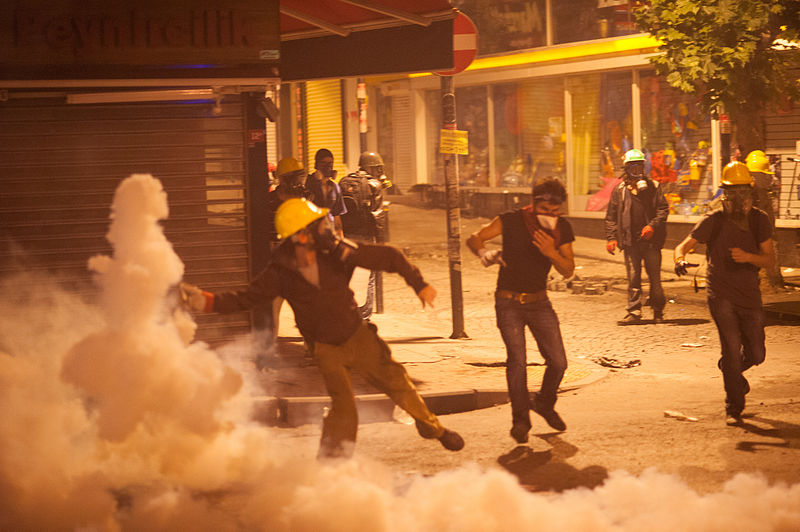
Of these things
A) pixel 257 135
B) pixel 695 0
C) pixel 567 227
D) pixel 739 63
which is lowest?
pixel 567 227

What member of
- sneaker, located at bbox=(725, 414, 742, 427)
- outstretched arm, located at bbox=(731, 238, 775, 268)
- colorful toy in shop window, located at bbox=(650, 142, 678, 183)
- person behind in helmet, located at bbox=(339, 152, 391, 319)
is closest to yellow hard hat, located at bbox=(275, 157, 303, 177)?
person behind in helmet, located at bbox=(339, 152, 391, 319)

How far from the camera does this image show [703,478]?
6246mm

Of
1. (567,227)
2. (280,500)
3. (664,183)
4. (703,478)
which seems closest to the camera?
(280,500)

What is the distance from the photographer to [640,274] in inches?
502

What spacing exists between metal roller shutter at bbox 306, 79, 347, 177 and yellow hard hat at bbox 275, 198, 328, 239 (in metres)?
24.9

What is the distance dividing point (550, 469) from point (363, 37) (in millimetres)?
6175

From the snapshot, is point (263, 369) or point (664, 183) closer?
point (263, 369)

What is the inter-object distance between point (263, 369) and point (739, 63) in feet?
25.8

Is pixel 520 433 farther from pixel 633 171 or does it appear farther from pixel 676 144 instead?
pixel 676 144

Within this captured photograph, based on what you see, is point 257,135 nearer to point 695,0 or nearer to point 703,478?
point 703,478

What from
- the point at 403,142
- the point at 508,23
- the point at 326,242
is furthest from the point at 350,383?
the point at 403,142

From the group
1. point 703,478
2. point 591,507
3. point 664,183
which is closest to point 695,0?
point 664,183

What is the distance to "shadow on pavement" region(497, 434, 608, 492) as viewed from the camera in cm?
626

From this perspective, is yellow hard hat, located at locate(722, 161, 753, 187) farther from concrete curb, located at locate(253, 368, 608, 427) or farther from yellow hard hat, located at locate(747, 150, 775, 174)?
yellow hard hat, located at locate(747, 150, 775, 174)
